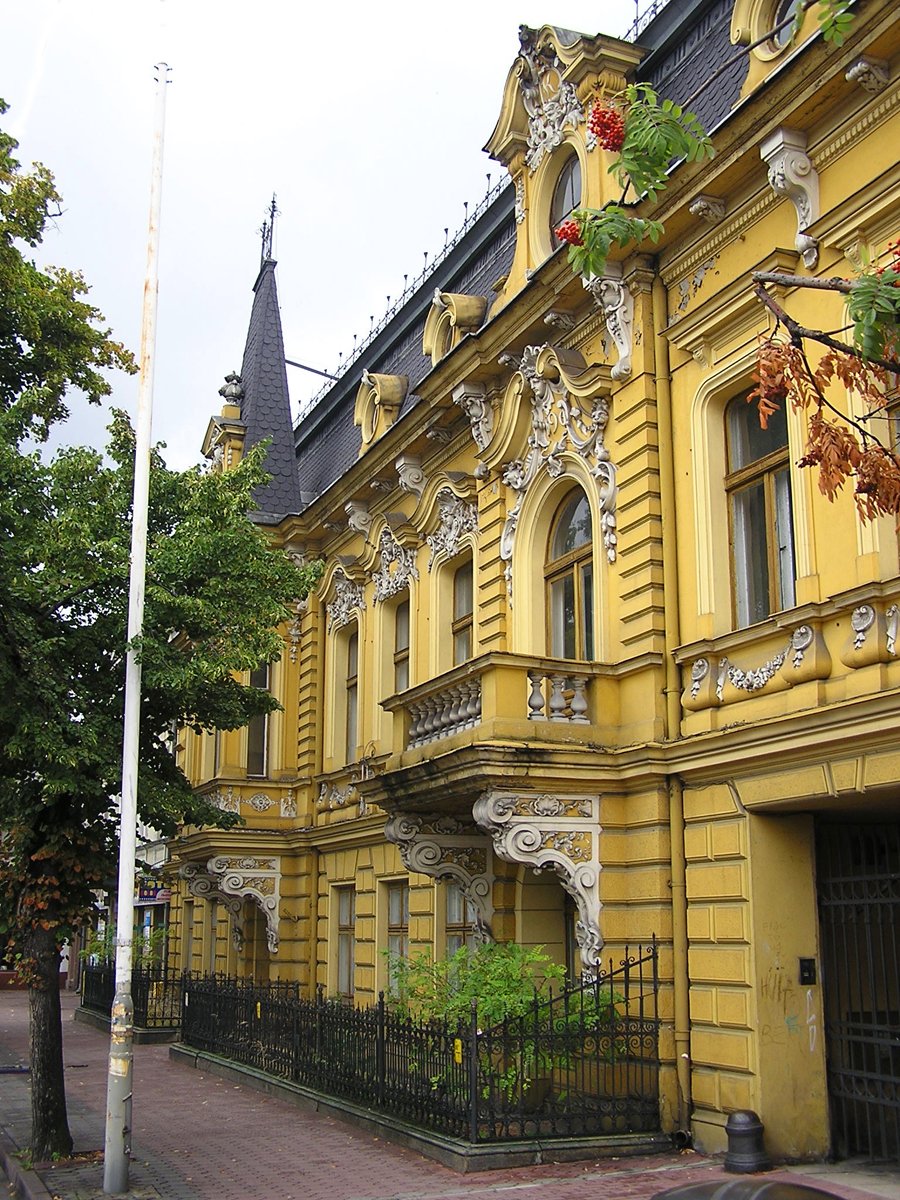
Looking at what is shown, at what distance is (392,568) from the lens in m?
20.0

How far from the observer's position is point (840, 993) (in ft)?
36.8

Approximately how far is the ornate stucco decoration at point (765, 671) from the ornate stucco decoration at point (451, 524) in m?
5.65

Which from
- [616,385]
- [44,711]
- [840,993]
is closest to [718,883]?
[840,993]

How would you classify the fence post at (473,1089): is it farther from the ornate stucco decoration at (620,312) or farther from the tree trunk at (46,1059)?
the ornate stucco decoration at (620,312)

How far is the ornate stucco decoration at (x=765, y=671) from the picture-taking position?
10.4 m

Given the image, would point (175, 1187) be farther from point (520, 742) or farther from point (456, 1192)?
point (520, 742)

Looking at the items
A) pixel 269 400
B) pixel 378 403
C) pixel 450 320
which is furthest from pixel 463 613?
pixel 269 400

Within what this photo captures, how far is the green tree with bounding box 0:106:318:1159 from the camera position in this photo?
39.7ft

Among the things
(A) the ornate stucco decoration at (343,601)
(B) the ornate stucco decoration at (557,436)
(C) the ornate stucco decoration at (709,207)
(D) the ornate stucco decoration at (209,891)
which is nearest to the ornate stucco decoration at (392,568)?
(A) the ornate stucco decoration at (343,601)

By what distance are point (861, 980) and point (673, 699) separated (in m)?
2.94

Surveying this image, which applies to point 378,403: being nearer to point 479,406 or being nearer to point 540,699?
point 479,406

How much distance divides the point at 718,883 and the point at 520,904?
3853 mm

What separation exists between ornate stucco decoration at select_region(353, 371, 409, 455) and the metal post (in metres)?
7.62

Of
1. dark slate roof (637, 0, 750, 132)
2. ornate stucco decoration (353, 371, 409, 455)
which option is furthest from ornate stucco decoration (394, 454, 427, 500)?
dark slate roof (637, 0, 750, 132)
